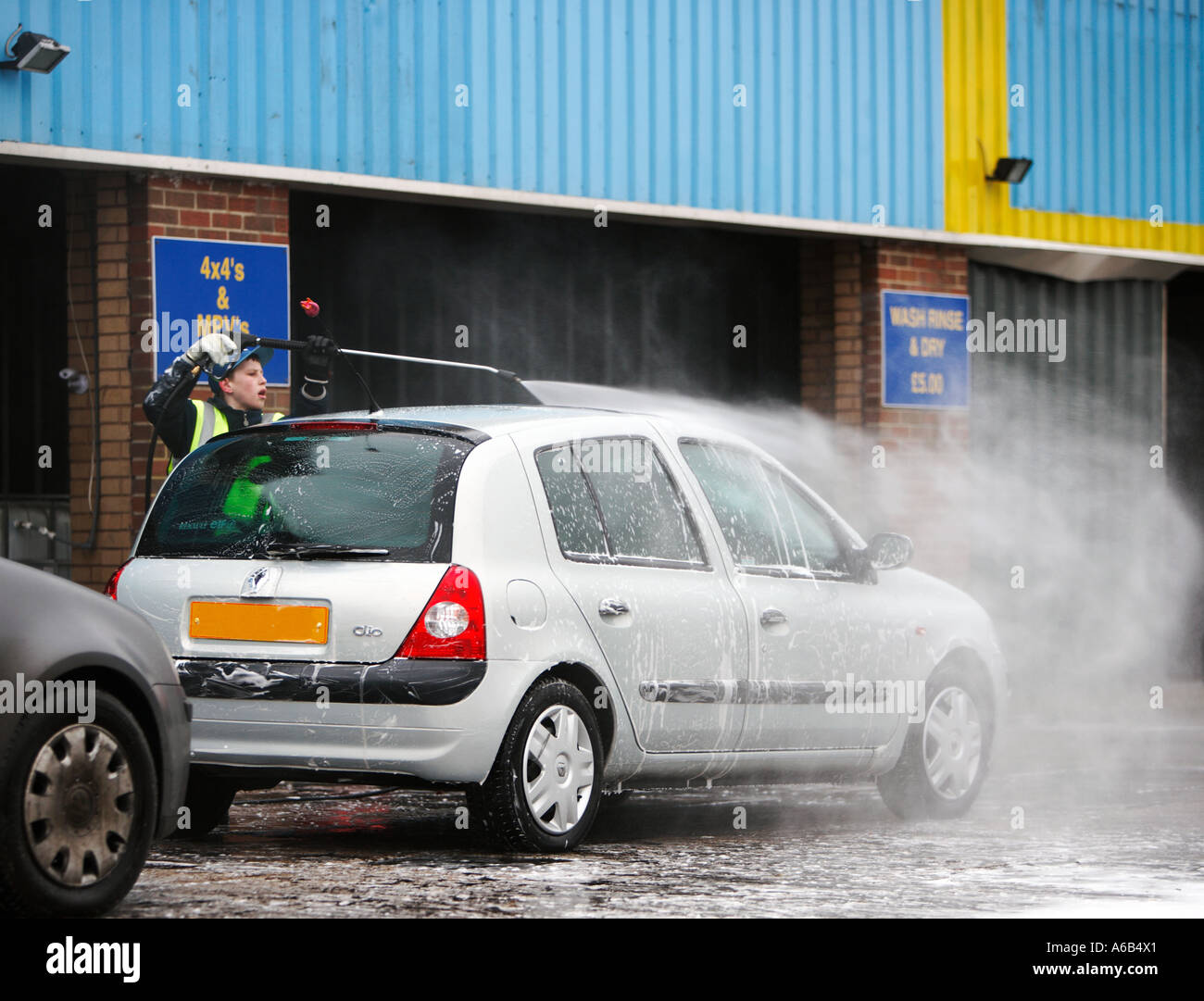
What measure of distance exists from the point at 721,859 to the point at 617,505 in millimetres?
1451

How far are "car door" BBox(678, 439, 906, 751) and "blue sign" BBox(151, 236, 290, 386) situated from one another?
342 centimetres

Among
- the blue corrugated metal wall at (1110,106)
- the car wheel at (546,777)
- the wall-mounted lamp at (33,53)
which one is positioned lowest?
the car wheel at (546,777)

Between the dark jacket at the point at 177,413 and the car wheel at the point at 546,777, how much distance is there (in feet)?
10.9

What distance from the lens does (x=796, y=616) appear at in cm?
902

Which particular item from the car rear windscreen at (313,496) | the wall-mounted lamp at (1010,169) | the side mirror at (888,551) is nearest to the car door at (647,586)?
the car rear windscreen at (313,496)

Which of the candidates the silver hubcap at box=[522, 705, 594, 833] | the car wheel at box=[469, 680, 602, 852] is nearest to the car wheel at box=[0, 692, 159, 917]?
the car wheel at box=[469, 680, 602, 852]

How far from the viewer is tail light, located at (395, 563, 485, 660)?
24.8 ft

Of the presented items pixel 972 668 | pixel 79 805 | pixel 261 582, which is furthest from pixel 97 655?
pixel 972 668

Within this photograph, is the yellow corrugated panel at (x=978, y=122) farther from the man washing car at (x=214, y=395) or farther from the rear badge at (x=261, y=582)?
the rear badge at (x=261, y=582)

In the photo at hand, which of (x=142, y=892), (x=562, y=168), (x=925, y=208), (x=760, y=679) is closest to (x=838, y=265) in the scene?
(x=925, y=208)

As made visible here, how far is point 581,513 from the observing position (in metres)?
8.27

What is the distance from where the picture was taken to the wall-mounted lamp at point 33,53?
1074cm
